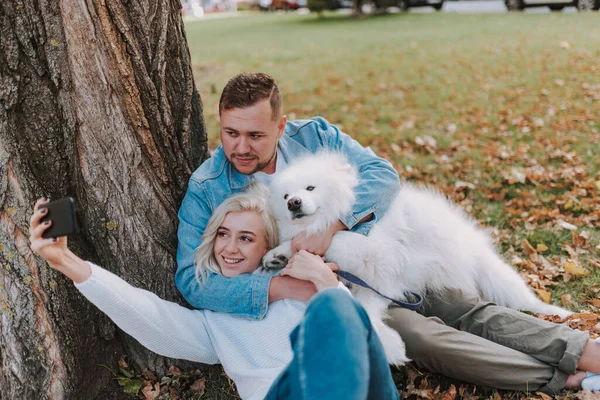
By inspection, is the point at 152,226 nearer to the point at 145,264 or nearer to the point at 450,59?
the point at 145,264

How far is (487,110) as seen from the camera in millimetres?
7805

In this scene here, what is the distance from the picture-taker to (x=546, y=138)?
6.46m

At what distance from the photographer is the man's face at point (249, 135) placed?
3.00m

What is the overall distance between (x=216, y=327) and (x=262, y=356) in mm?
316

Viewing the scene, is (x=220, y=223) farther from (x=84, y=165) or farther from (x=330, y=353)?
(x=330, y=353)

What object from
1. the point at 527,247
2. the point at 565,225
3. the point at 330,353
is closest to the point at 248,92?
the point at 330,353

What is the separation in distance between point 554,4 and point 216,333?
66.3 feet

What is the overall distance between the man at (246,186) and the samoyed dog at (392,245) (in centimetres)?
9

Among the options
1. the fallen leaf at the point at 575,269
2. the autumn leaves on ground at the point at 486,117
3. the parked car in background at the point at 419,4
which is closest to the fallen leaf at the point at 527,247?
the autumn leaves on ground at the point at 486,117

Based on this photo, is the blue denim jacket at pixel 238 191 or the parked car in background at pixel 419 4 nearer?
the blue denim jacket at pixel 238 191

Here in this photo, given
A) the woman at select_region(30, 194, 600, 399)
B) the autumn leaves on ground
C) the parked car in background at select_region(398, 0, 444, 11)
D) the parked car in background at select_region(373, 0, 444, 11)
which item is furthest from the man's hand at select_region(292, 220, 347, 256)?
the parked car in background at select_region(398, 0, 444, 11)

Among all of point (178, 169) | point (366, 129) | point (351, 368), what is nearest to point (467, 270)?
point (351, 368)

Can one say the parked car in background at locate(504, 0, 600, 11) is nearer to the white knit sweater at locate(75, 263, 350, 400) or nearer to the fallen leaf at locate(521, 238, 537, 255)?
the fallen leaf at locate(521, 238, 537, 255)

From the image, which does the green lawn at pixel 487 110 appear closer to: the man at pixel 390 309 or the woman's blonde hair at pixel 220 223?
the man at pixel 390 309
